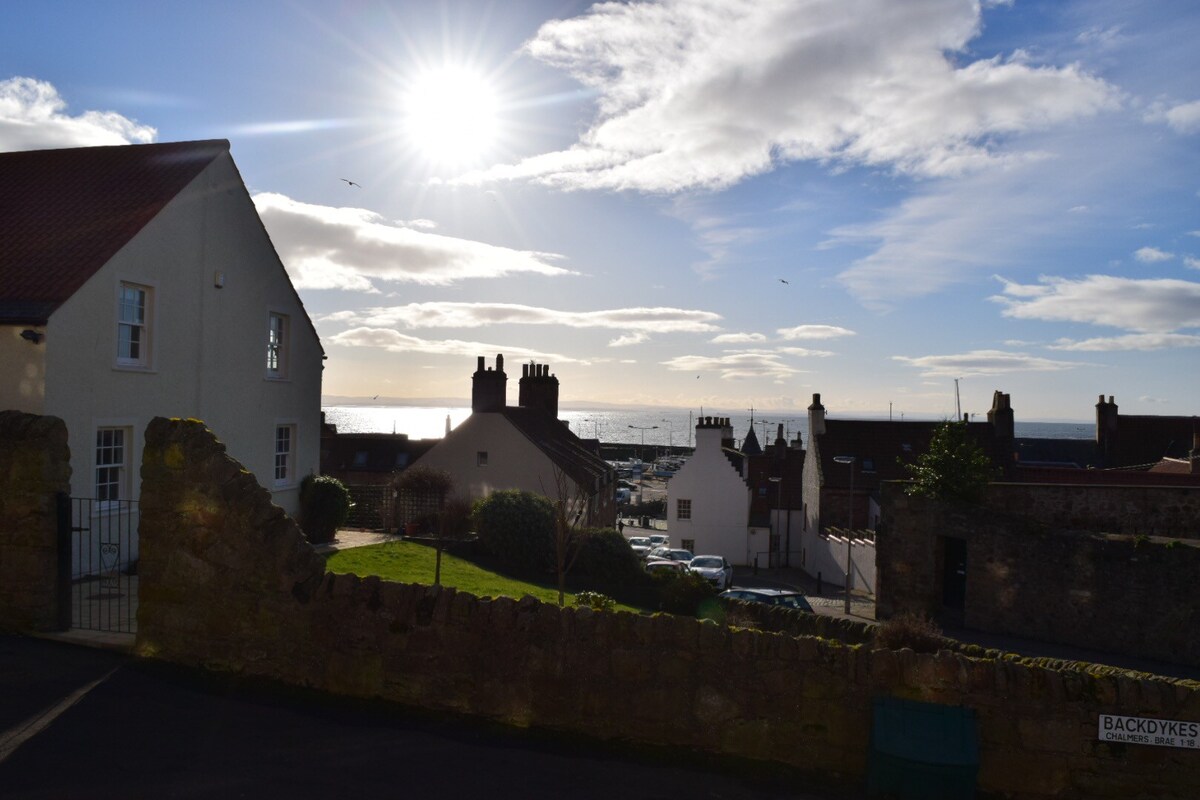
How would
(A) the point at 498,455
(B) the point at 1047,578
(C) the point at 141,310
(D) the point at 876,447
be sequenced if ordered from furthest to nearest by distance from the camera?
(D) the point at 876,447, (A) the point at 498,455, (B) the point at 1047,578, (C) the point at 141,310

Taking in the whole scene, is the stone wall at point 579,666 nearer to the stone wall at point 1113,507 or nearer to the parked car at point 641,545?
the stone wall at point 1113,507

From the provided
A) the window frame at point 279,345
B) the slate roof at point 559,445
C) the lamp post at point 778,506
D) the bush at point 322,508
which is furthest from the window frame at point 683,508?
the window frame at point 279,345

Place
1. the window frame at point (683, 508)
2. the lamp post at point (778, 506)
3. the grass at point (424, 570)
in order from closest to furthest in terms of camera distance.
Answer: the grass at point (424, 570), the window frame at point (683, 508), the lamp post at point (778, 506)

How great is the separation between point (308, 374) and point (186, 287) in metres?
5.66

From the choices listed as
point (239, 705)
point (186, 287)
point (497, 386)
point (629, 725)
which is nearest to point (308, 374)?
point (186, 287)

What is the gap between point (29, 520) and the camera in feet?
32.2

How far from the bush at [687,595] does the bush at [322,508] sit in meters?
9.15

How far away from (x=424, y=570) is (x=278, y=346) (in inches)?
339

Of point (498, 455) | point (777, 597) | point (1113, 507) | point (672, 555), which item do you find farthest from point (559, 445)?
point (1113, 507)

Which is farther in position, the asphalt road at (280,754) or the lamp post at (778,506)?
the lamp post at (778,506)

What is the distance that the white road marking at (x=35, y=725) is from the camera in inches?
282

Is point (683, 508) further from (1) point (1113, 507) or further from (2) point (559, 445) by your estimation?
(1) point (1113, 507)

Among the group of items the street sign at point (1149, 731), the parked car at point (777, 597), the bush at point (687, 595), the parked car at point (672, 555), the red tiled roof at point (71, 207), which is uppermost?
the red tiled roof at point (71, 207)

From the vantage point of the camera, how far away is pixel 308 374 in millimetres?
24078
